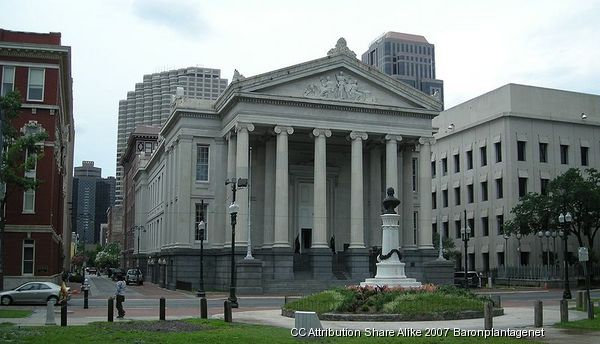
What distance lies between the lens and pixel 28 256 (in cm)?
4866

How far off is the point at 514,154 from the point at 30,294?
56.6 m

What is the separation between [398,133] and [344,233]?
1155 cm

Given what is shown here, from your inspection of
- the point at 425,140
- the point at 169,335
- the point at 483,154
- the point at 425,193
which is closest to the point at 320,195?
the point at 425,193

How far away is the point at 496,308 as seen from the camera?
28.7 meters

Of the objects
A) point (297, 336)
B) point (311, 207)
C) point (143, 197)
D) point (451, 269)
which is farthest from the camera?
point (143, 197)

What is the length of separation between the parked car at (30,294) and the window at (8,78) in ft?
56.9

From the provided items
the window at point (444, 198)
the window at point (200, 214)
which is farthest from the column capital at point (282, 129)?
the window at point (444, 198)

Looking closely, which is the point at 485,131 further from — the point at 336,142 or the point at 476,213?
the point at 336,142

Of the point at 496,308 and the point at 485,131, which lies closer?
the point at 496,308

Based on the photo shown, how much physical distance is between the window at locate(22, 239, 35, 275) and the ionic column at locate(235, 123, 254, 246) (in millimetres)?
15489

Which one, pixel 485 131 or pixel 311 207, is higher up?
pixel 485 131

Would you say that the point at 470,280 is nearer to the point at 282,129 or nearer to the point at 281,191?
the point at 281,191

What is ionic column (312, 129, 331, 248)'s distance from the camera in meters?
57.0

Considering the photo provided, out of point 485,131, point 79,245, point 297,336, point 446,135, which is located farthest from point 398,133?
point 79,245
